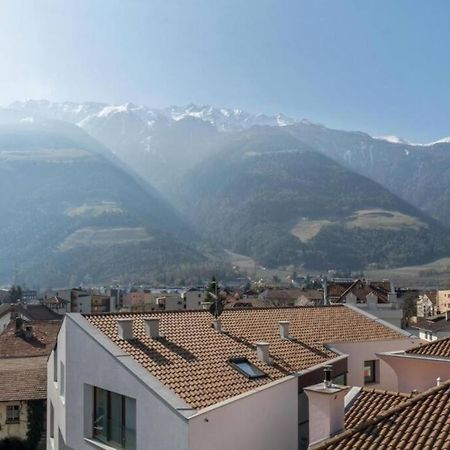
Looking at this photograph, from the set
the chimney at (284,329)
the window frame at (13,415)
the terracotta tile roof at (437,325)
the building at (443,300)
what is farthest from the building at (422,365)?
the building at (443,300)

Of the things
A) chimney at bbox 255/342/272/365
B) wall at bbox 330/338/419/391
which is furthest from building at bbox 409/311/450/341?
chimney at bbox 255/342/272/365

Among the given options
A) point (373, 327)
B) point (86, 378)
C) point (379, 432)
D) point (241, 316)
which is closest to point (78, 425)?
point (86, 378)

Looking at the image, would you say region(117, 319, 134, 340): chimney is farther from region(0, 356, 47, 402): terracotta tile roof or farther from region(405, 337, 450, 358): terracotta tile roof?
region(0, 356, 47, 402): terracotta tile roof

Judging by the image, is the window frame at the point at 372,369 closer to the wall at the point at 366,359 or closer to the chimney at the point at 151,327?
the wall at the point at 366,359

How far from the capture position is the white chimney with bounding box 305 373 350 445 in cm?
1224

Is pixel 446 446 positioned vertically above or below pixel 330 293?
above

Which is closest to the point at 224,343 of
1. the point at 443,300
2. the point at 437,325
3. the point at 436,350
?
the point at 436,350

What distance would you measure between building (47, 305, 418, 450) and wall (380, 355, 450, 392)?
1.98 m

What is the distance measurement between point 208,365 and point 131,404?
2.32m

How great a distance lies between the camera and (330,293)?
69500 mm

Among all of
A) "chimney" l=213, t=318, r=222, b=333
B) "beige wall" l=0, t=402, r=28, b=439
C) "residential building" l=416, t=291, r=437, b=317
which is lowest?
"residential building" l=416, t=291, r=437, b=317

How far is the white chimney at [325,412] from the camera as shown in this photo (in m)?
12.2

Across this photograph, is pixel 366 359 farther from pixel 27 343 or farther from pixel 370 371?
pixel 27 343

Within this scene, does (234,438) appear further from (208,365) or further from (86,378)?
(86,378)
